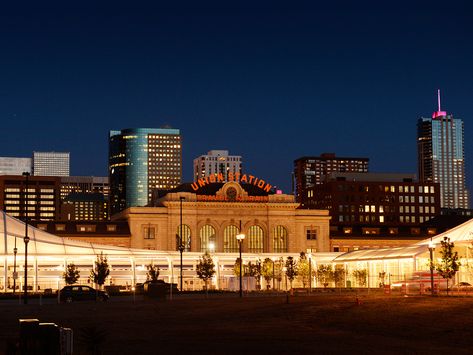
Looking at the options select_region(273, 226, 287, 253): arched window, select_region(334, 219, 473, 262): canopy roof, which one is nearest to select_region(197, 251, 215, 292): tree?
select_region(334, 219, 473, 262): canopy roof

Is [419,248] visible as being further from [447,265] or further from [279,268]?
[279,268]

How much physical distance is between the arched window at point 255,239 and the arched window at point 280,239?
2590mm

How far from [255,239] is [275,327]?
13137cm

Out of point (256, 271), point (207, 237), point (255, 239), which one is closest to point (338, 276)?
point (256, 271)

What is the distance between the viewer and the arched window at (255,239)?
576ft

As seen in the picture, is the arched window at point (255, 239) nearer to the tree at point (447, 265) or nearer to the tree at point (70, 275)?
the tree at point (70, 275)

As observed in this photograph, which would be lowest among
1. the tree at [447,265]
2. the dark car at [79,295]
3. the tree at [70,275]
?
the dark car at [79,295]

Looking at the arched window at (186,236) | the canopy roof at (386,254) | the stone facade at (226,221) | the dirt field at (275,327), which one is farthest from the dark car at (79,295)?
the arched window at (186,236)

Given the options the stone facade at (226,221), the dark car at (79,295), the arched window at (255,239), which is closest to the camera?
the dark car at (79,295)

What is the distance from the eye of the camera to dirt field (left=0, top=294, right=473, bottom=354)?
115ft

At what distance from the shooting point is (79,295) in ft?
269

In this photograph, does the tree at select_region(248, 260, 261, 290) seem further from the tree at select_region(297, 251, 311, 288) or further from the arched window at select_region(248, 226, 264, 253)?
the arched window at select_region(248, 226, 264, 253)

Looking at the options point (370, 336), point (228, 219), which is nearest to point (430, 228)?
point (228, 219)

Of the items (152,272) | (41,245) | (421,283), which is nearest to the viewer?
(421,283)
